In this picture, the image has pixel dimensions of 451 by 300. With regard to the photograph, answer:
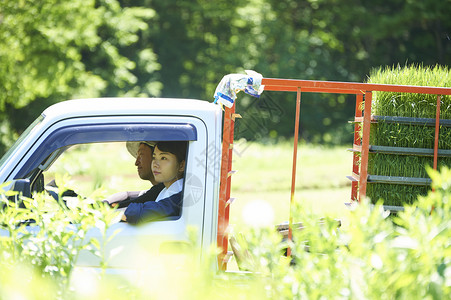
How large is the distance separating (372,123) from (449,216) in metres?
1.59

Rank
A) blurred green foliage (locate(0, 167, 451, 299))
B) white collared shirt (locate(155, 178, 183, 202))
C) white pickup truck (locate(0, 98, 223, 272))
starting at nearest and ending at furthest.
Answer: blurred green foliage (locate(0, 167, 451, 299))
white pickup truck (locate(0, 98, 223, 272))
white collared shirt (locate(155, 178, 183, 202))

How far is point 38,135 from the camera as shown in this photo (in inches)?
111

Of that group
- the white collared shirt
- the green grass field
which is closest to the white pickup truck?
the white collared shirt

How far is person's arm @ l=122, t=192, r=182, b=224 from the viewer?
2850mm

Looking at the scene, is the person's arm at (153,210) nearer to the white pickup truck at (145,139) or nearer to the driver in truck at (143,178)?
the white pickup truck at (145,139)

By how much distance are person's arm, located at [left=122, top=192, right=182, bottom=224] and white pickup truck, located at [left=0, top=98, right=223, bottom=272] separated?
47 millimetres

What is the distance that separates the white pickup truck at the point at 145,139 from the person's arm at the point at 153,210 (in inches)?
1.9

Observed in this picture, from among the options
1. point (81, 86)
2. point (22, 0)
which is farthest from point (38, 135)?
point (81, 86)

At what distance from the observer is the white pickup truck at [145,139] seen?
2781 millimetres

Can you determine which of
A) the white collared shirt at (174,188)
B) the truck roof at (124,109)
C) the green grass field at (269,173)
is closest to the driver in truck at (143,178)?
the white collared shirt at (174,188)

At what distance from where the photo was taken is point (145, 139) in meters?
2.85

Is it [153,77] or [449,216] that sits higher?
[153,77]

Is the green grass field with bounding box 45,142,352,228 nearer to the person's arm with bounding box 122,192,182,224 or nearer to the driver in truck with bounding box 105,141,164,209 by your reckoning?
the driver in truck with bounding box 105,141,164,209

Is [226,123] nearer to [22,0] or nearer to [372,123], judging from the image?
[372,123]
